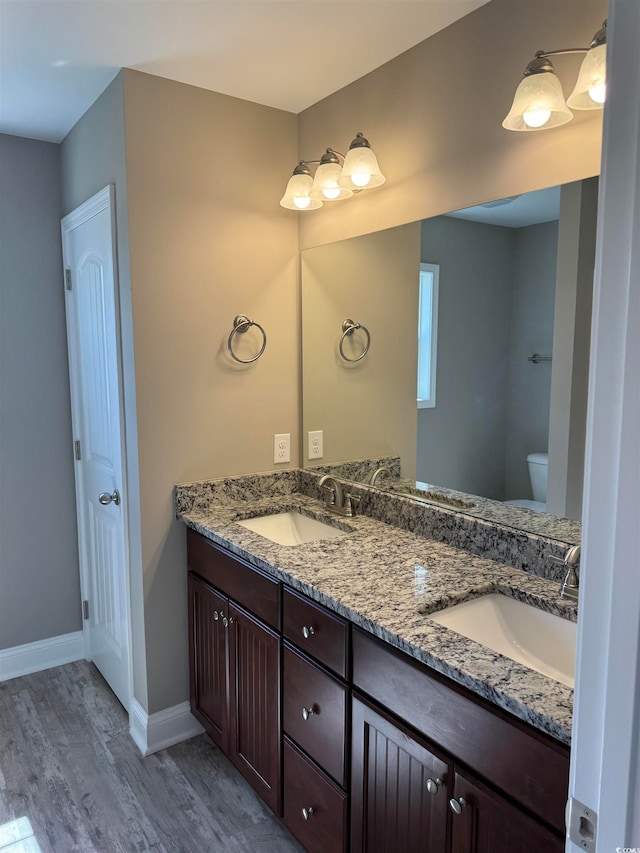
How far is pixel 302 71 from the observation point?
207cm

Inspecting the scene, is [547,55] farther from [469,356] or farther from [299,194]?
[299,194]

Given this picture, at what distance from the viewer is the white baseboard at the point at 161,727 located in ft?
7.64

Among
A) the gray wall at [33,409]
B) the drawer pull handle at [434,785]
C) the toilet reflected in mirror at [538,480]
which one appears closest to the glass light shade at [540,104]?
the toilet reflected in mirror at [538,480]

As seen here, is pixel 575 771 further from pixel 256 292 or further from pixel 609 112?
pixel 256 292

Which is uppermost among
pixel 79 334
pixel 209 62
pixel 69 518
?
pixel 209 62

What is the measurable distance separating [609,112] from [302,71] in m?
1.79

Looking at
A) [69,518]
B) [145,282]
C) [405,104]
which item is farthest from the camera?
[69,518]

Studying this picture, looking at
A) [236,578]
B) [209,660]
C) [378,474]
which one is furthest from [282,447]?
[209,660]

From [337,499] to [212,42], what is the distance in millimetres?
1605

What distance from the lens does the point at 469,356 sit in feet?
6.24

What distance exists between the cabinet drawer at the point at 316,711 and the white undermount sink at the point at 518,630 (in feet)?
1.16

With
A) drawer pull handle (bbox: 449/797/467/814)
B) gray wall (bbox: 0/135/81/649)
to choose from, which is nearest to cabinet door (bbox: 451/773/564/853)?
drawer pull handle (bbox: 449/797/467/814)

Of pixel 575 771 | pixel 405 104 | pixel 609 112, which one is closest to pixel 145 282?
pixel 405 104

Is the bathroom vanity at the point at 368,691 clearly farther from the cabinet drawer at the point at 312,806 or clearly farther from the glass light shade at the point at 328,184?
the glass light shade at the point at 328,184
